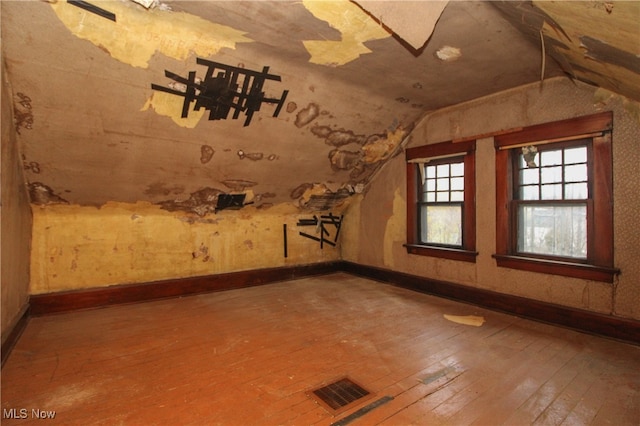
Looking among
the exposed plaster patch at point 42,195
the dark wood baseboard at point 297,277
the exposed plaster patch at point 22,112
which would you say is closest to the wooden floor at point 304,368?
the dark wood baseboard at point 297,277

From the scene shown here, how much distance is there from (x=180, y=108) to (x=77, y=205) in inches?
69.1

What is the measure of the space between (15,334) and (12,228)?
0.88 metres

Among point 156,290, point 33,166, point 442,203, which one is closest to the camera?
point 33,166

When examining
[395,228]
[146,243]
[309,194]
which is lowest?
[146,243]

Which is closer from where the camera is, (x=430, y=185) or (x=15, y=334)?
(x=15, y=334)

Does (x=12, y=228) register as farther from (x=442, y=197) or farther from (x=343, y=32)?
(x=442, y=197)

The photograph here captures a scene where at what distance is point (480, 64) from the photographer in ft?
9.66

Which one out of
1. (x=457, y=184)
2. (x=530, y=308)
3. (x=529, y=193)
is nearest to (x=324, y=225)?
(x=457, y=184)

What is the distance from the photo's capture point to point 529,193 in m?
3.47

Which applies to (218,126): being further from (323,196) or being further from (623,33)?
(623,33)

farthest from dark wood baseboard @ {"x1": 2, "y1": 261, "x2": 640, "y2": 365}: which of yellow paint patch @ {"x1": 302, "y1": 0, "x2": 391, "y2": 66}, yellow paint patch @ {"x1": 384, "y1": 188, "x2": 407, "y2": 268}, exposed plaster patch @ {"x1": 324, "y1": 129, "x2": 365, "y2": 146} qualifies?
yellow paint patch @ {"x1": 302, "y1": 0, "x2": 391, "y2": 66}

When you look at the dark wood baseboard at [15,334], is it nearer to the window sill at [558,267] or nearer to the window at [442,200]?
the window at [442,200]

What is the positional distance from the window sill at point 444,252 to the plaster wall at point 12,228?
428cm

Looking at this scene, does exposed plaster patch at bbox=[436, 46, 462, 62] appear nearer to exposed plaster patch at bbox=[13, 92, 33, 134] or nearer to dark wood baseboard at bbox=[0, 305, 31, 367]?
exposed plaster patch at bbox=[13, 92, 33, 134]
